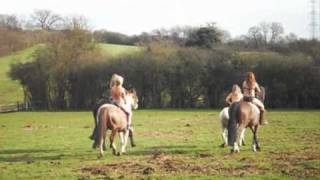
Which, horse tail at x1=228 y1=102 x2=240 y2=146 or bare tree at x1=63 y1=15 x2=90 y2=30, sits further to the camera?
bare tree at x1=63 y1=15 x2=90 y2=30

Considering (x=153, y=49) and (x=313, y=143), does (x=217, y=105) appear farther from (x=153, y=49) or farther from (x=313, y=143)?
(x=313, y=143)

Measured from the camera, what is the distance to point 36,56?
67.4 metres

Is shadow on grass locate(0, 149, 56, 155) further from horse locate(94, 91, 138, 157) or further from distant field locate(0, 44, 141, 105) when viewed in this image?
distant field locate(0, 44, 141, 105)

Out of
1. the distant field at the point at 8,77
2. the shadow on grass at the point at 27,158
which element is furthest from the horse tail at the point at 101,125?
the distant field at the point at 8,77

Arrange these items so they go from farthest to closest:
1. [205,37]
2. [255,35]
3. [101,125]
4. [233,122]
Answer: [255,35]
[205,37]
[233,122]
[101,125]

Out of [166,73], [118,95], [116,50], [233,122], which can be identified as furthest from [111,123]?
[116,50]

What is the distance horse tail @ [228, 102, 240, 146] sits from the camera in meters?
17.0

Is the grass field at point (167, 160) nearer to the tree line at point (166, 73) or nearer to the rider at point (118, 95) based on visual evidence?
the rider at point (118, 95)

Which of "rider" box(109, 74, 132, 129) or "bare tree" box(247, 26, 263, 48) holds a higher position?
"bare tree" box(247, 26, 263, 48)

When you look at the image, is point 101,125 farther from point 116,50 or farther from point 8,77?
point 116,50

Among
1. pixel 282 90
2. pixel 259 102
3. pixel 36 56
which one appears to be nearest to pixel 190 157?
pixel 259 102

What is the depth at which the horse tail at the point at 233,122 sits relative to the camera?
55.9 ft

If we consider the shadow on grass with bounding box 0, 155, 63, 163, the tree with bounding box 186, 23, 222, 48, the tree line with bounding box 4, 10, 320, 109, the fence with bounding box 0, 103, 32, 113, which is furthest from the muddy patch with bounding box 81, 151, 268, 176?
the tree with bounding box 186, 23, 222, 48

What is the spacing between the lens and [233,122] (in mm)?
17188
